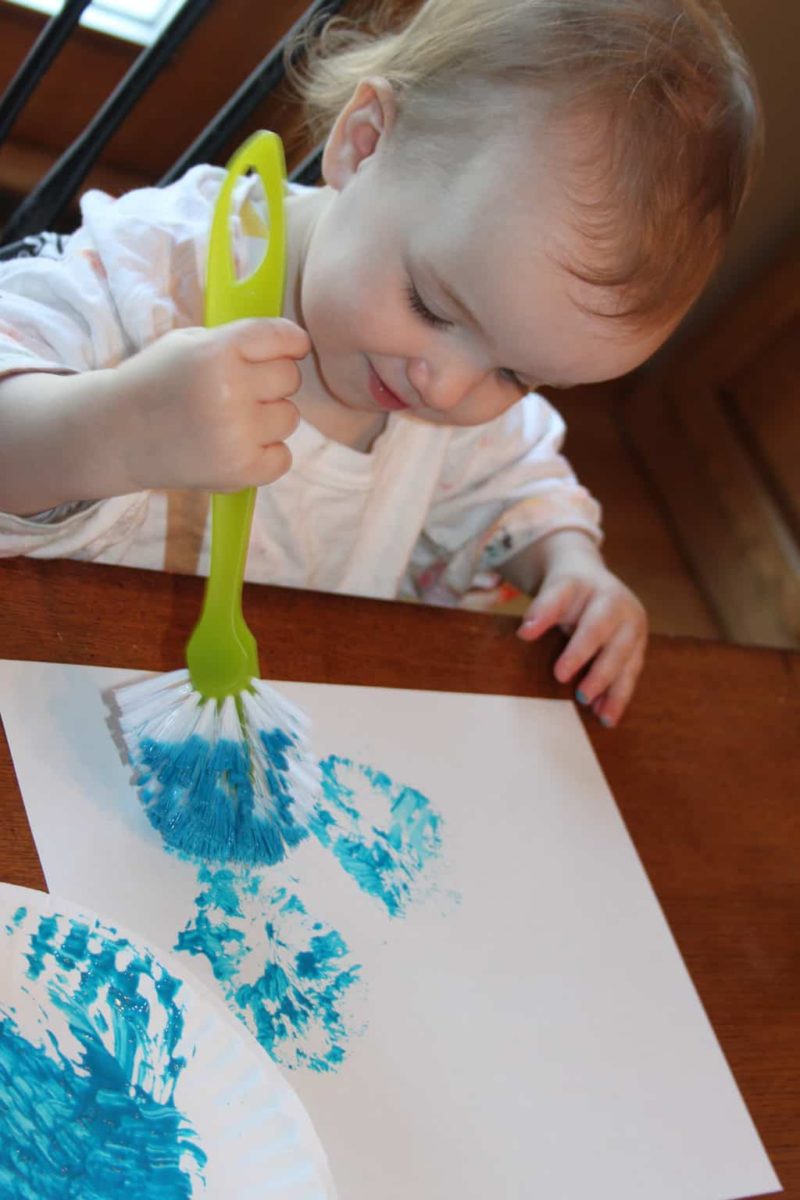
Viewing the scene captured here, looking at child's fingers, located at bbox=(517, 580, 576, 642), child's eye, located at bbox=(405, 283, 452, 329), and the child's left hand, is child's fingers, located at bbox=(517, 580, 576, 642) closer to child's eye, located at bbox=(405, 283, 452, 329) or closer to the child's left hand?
the child's left hand

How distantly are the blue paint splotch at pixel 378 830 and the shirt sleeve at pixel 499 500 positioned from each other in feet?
1.09

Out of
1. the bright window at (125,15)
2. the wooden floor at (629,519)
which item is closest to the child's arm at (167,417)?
the bright window at (125,15)

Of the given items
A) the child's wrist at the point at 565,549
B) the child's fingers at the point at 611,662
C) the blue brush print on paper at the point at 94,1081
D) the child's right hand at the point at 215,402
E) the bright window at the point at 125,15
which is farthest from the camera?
the bright window at the point at 125,15

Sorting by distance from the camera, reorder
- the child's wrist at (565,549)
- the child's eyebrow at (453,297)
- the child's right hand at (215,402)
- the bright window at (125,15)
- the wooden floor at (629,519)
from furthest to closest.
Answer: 1. the wooden floor at (629,519)
2. the bright window at (125,15)
3. the child's wrist at (565,549)
4. the child's eyebrow at (453,297)
5. the child's right hand at (215,402)

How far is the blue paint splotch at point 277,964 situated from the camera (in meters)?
0.40

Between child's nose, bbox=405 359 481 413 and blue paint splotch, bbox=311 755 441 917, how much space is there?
19 centimetres

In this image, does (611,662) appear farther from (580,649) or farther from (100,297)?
(100,297)

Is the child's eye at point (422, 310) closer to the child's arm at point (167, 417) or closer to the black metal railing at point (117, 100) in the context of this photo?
the child's arm at point (167, 417)

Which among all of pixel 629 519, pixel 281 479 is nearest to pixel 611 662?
pixel 281 479

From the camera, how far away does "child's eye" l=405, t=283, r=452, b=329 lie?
55cm

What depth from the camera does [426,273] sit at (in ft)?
1.76

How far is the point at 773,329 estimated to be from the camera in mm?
1692

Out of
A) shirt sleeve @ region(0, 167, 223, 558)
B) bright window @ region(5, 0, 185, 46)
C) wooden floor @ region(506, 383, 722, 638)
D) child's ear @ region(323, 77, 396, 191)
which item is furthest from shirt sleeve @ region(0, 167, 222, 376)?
wooden floor @ region(506, 383, 722, 638)

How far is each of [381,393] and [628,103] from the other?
0.62 feet
